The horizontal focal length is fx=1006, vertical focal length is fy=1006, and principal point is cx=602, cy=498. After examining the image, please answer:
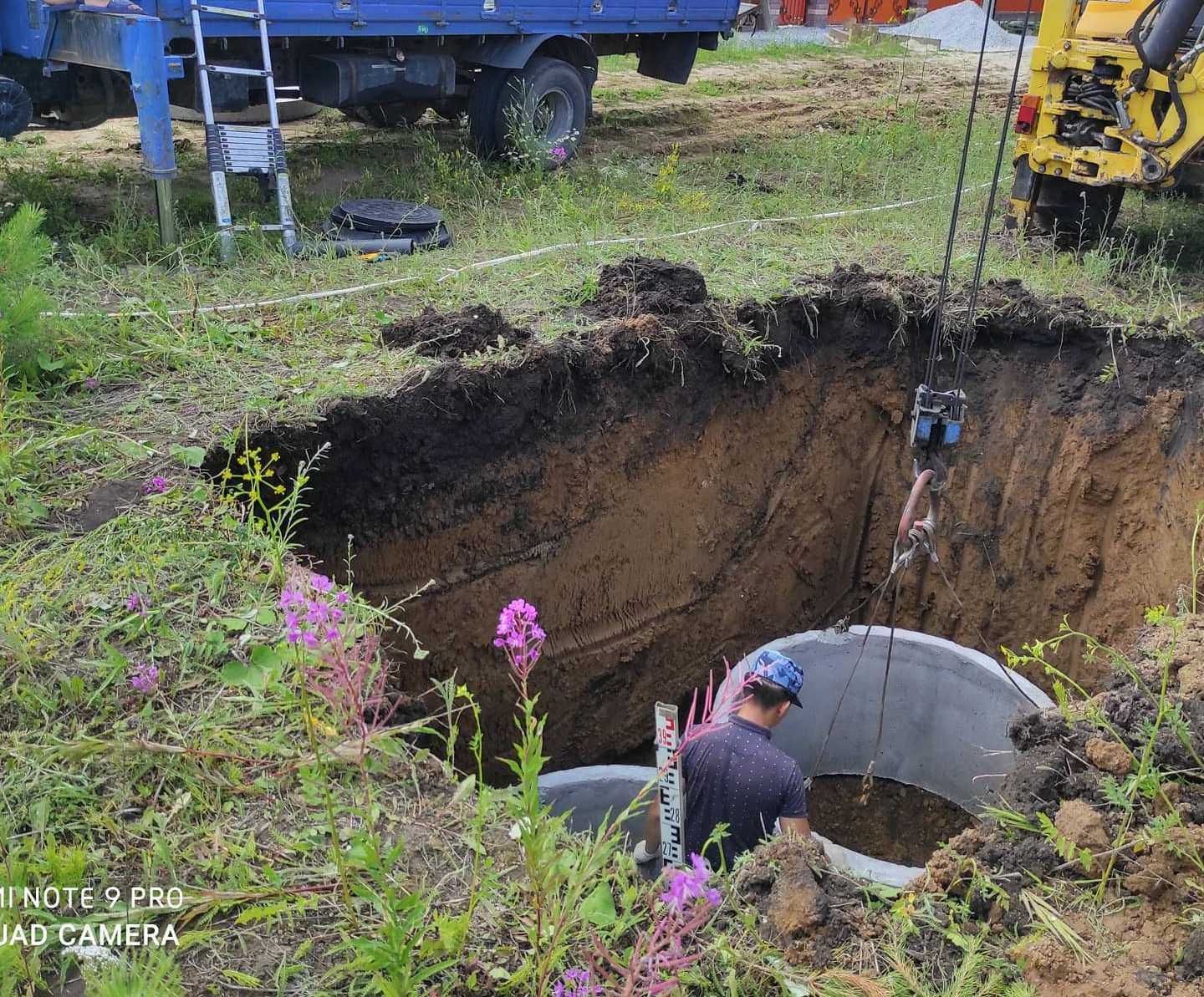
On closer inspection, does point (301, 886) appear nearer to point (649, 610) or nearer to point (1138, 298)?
point (649, 610)

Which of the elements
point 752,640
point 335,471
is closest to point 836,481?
point 752,640

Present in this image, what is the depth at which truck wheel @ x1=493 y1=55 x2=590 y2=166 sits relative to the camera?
8484mm

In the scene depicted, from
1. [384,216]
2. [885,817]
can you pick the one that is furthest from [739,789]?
[384,216]

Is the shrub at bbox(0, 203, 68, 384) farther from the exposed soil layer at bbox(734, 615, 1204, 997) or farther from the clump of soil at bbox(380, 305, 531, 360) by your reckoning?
the exposed soil layer at bbox(734, 615, 1204, 997)

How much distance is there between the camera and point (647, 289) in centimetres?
546

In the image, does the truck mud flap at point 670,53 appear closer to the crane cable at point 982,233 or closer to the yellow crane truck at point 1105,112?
the yellow crane truck at point 1105,112

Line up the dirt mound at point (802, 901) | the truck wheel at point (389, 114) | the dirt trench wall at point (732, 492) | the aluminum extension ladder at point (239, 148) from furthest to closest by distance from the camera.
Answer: the truck wheel at point (389, 114)
the aluminum extension ladder at point (239, 148)
the dirt trench wall at point (732, 492)
the dirt mound at point (802, 901)

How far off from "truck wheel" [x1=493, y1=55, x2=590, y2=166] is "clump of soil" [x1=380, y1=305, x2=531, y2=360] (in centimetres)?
372

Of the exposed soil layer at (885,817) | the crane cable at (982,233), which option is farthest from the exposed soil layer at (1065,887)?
the exposed soil layer at (885,817)

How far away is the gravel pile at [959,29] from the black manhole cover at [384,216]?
1490 centimetres

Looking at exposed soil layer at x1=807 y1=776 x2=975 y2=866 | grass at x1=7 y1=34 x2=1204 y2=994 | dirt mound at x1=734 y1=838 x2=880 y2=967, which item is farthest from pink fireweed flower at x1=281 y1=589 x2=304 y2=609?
exposed soil layer at x1=807 y1=776 x2=975 y2=866

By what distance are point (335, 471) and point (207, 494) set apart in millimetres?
824

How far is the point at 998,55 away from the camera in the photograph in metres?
18.1

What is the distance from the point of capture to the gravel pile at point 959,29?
18.5 meters
